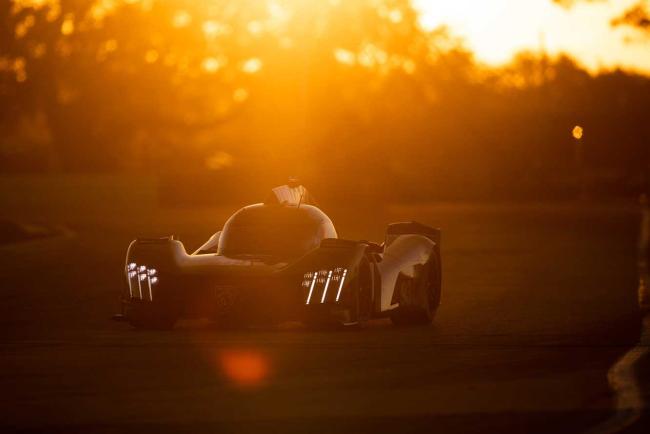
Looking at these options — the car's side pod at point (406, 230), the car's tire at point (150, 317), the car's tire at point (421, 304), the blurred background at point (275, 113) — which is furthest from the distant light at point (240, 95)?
the car's tire at point (150, 317)

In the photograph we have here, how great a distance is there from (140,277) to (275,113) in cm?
6438

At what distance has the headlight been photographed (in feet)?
43.2

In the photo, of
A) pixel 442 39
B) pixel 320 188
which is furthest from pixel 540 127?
pixel 320 188

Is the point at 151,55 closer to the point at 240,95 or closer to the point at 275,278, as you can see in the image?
the point at 240,95

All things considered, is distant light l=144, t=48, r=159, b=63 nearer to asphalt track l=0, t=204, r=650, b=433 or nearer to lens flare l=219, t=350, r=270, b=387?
asphalt track l=0, t=204, r=650, b=433

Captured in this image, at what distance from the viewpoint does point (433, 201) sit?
72.2m

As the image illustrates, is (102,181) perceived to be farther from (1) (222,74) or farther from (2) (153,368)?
(2) (153,368)

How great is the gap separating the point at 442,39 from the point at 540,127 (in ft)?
29.0

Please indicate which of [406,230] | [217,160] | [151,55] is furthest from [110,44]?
[406,230]

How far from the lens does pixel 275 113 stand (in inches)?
3056

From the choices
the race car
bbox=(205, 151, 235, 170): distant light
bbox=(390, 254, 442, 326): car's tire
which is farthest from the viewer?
bbox=(205, 151, 235, 170): distant light

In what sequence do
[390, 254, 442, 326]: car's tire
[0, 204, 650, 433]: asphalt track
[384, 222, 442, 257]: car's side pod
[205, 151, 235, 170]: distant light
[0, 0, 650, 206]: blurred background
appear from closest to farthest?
[0, 204, 650, 433]: asphalt track < [390, 254, 442, 326]: car's tire < [384, 222, 442, 257]: car's side pod < [0, 0, 650, 206]: blurred background < [205, 151, 235, 170]: distant light

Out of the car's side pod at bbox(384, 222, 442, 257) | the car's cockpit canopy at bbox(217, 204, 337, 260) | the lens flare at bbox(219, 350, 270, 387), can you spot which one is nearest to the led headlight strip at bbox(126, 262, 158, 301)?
the car's cockpit canopy at bbox(217, 204, 337, 260)

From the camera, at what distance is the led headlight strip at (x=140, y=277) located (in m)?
13.4
